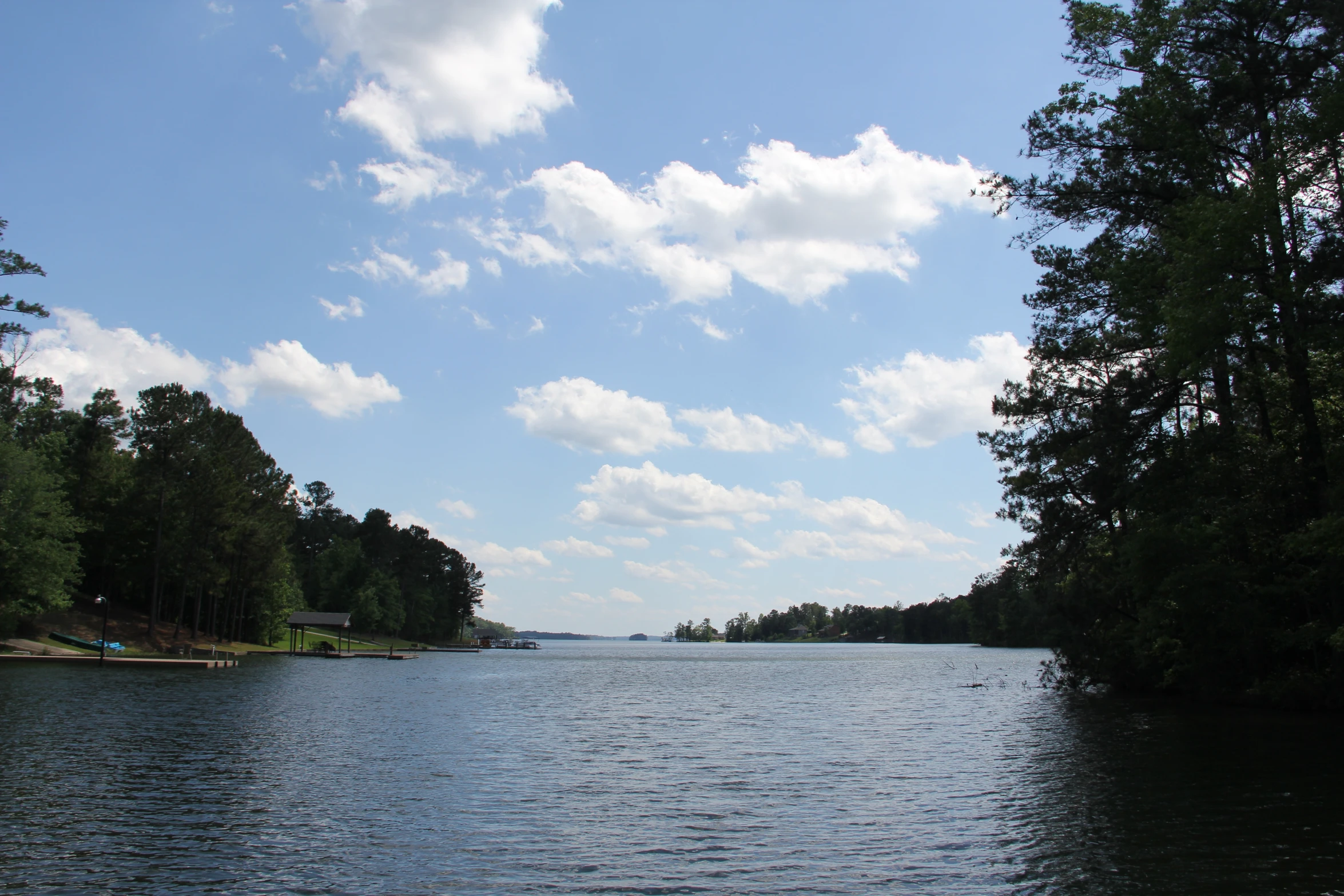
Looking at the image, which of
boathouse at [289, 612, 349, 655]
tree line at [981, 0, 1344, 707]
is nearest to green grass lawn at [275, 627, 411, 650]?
boathouse at [289, 612, 349, 655]

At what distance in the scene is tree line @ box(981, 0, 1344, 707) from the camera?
76.9 ft

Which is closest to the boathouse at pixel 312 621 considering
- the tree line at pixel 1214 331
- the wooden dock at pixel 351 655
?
the wooden dock at pixel 351 655

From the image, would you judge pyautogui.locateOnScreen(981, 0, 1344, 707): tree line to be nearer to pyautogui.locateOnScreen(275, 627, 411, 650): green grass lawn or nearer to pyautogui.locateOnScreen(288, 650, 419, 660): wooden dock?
pyautogui.locateOnScreen(288, 650, 419, 660): wooden dock

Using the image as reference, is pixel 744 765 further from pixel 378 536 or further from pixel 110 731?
pixel 378 536

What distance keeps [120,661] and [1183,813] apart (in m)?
61.3

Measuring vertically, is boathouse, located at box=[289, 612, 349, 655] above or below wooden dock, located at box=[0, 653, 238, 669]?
above

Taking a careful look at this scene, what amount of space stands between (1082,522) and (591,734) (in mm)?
21950

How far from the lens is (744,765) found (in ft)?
72.3

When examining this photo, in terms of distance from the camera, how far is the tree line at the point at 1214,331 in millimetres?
23453

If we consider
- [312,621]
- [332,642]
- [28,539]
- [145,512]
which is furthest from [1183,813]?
[332,642]

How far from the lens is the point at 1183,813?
15.2 m

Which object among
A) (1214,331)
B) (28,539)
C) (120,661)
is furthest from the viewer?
(120,661)

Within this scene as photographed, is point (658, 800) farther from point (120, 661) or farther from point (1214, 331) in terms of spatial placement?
point (120, 661)

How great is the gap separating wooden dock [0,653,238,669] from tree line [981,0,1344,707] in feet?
184
